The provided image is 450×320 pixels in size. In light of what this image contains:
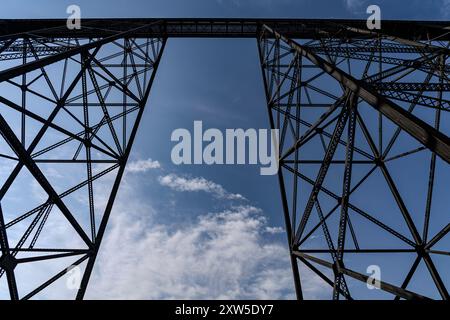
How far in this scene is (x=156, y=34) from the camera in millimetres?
15297

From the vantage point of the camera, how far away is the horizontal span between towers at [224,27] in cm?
1470

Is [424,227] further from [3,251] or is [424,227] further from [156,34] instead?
[156,34]

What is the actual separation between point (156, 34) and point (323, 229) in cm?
1263

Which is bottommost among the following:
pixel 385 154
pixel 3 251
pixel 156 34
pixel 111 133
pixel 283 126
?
pixel 3 251

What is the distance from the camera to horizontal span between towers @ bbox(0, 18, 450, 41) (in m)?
14.7

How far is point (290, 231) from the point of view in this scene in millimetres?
9695

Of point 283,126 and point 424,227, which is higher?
point 283,126

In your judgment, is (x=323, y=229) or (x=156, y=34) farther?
(x=156, y=34)

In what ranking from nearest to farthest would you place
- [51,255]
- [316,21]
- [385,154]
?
1. [51,255]
2. [385,154]
3. [316,21]

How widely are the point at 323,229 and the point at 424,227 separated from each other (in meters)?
2.78

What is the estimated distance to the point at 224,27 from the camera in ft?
52.2
